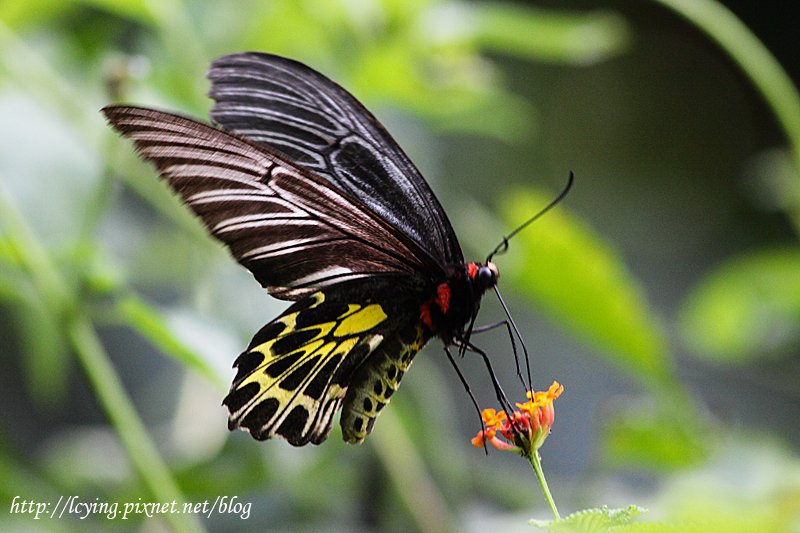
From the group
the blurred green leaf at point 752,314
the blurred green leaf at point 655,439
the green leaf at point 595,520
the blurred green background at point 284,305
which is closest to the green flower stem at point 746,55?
the blurred green background at point 284,305

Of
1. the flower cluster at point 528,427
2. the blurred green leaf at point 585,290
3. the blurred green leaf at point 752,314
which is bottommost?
the flower cluster at point 528,427

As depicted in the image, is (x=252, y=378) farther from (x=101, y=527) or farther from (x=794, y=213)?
(x=794, y=213)

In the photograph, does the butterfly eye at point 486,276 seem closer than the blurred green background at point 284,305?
Yes

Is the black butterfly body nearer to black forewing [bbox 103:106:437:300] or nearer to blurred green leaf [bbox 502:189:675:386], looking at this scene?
black forewing [bbox 103:106:437:300]

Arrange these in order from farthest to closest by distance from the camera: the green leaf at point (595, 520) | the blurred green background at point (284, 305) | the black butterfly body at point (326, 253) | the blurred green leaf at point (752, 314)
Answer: the blurred green leaf at point (752, 314), the blurred green background at point (284, 305), the black butterfly body at point (326, 253), the green leaf at point (595, 520)

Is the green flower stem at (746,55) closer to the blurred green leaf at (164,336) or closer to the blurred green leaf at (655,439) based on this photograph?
the blurred green leaf at (655,439)

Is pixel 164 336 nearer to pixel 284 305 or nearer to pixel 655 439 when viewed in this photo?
pixel 284 305

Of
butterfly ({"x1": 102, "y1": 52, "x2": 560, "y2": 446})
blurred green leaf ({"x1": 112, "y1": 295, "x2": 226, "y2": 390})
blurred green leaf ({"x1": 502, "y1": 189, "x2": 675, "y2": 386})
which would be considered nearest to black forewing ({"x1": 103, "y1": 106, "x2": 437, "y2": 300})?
butterfly ({"x1": 102, "y1": 52, "x2": 560, "y2": 446})
